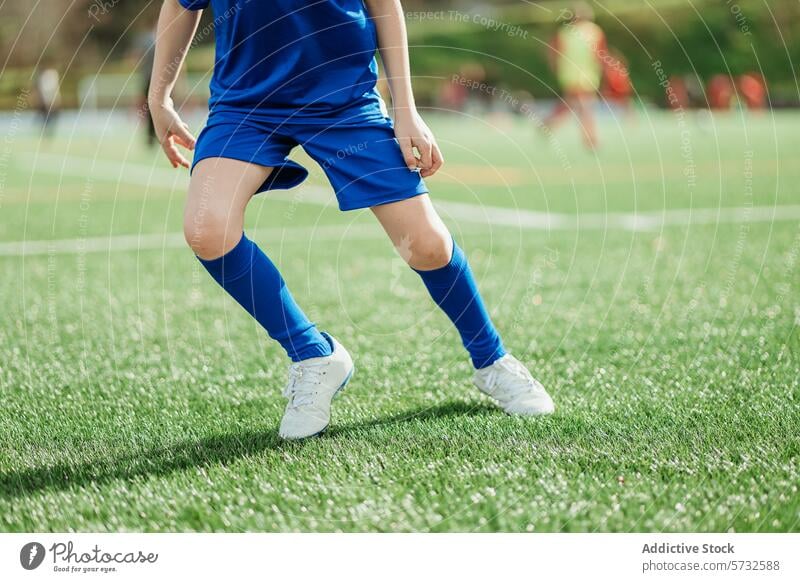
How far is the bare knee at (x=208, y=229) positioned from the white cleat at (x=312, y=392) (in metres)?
0.45

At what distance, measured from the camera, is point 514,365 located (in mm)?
3068

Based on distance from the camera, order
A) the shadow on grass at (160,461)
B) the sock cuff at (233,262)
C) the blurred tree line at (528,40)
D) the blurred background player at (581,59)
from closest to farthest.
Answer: the shadow on grass at (160,461)
the sock cuff at (233,262)
the blurred background player at (581,59)
the blurred tree line at (528,40)

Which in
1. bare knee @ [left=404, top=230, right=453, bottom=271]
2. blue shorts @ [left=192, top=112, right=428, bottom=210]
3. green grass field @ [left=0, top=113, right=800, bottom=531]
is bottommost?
green grass field @ [left=0, top=113, right=800, bottom=531]

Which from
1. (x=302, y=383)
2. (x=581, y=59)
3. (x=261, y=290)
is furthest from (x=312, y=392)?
(x=581, y=59)

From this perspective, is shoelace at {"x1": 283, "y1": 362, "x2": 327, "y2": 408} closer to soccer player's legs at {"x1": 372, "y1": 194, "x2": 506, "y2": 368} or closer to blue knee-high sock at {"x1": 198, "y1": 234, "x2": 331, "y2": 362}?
blue knee-high sock at {"x1": 198, "y1": 234, "x2": 331, "y2": 362}

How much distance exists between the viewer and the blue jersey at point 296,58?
9.14 ft

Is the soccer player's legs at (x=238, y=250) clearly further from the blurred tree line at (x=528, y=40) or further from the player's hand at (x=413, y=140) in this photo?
the blurred tree line at (x=528, y=40)

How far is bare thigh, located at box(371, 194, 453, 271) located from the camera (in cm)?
281

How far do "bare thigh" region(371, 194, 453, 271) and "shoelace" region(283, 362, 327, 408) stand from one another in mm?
423

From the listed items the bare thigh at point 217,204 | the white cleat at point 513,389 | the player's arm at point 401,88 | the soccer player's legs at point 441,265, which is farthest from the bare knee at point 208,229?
the white cleat at point 513,389

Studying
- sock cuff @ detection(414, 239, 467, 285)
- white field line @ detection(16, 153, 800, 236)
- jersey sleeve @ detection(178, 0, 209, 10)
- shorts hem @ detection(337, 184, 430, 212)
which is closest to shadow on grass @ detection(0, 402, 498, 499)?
sock cuff @ detection(414, 239, 467, 285)

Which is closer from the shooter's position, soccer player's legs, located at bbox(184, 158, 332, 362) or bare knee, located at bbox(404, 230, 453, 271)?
soccer player's legs, located at bbox(184, 158, 332, 362)

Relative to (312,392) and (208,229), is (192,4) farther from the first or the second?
(312,392)
